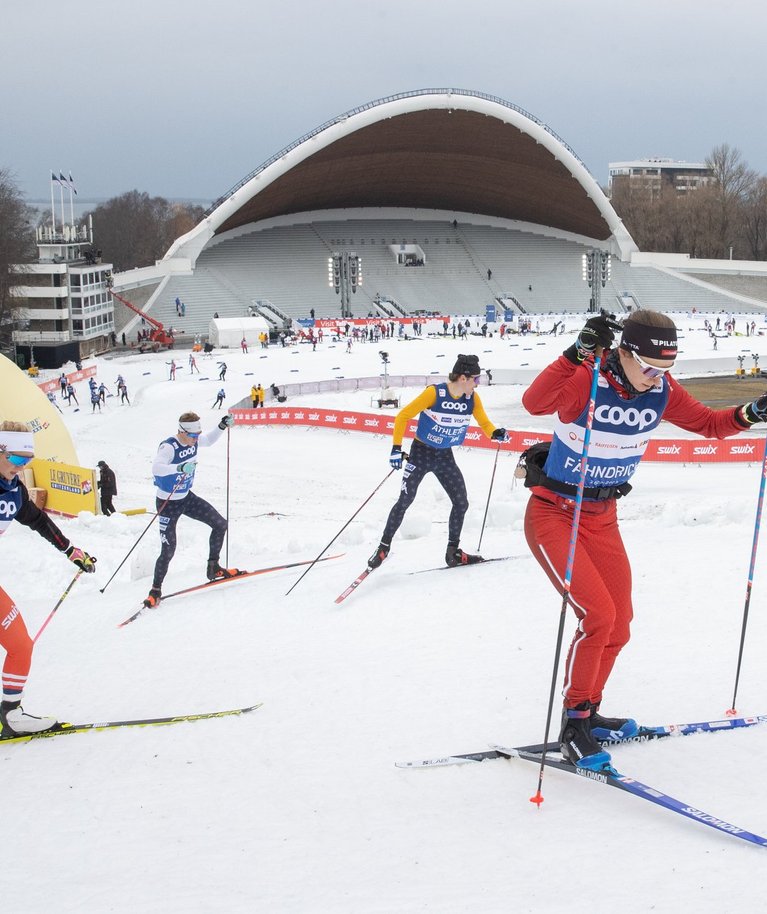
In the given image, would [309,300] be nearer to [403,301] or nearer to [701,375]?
[403,301]

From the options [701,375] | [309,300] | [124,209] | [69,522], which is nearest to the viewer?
[69,522]

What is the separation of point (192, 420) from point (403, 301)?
5390 centimetres

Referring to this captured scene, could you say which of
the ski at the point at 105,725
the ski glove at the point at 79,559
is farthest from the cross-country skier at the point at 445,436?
the ski at the point at 105,725

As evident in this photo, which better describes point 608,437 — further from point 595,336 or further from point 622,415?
point 595,336

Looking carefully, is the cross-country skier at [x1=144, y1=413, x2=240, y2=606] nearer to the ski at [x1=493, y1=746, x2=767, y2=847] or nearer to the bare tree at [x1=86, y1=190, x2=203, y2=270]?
the ski at [x1=493, y1=746, x2=767, y2=847]

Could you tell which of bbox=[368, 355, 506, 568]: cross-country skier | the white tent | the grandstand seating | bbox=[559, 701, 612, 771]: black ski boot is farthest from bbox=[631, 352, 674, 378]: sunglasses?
the grandstand seating

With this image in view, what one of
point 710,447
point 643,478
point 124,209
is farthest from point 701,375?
point 124,209

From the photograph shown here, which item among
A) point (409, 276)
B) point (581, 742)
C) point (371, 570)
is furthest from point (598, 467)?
point (409, 276)

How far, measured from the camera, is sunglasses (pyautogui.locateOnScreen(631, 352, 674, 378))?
371 centimetres

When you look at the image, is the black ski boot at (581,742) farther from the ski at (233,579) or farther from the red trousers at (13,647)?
the ski at (233,579)

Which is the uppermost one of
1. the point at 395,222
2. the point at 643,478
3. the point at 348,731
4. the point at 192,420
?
the point at 395,222

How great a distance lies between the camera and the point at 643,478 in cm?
1720

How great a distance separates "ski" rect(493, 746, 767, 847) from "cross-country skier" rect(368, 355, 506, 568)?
385 centimetres

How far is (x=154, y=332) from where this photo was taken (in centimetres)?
5181
